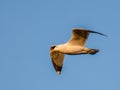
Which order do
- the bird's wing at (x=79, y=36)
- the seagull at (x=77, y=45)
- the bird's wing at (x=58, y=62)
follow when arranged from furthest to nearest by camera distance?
1. the bird's wing at (x=58, y=62)
2. the bird's wing at (x=79, y=36)
3. the seagull at (x=77, y=45)

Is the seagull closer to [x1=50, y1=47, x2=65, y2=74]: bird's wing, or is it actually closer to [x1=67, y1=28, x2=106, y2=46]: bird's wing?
[x1=67, y1=28, x2=106, y2=46]: bird's wing

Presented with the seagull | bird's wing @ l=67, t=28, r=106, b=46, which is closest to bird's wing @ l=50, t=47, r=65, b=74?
the seagull

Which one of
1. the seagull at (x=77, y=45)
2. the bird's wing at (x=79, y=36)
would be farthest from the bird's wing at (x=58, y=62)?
the bird's wing at (x=79, y=36)

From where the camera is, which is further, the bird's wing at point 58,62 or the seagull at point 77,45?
the bird's wing at point 58,62

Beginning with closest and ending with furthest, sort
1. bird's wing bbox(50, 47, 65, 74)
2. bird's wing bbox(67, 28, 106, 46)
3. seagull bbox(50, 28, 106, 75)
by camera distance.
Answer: seagull bbox(50, 28, 106, 75) < bird's wing bbox(67, 28, 106, 46) < bird's wing bbox(50, 47, 65, 74)

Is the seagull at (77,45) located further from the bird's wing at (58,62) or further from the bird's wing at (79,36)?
the bird's wing at (58,62)

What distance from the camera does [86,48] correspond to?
15602 mm

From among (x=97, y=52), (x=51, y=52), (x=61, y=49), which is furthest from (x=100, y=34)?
(x=51, y=52)

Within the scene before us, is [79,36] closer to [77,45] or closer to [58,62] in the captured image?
[77,45]

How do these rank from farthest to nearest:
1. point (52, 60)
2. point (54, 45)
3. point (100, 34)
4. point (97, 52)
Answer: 1. point (52, 60)
2. point (54, 45)
3. point (97, 52)
4. point (100, 34)

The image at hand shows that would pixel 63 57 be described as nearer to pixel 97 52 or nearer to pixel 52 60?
pixel 52 60

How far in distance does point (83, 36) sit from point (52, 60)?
10.0 feet

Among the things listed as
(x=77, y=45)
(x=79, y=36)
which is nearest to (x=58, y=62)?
(x=77, y=45)

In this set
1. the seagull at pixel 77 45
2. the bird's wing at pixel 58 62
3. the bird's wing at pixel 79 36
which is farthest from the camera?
the bird's wing at pixel 58 62
